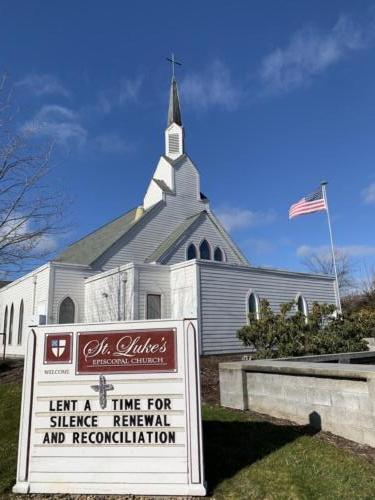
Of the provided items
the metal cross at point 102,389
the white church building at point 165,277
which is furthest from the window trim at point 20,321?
the metal cross at point 102,389

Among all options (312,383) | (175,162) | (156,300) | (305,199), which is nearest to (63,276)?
(156,300)

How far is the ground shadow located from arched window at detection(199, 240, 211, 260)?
18.5 m

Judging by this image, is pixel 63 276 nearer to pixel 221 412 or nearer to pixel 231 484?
pixel 221 412

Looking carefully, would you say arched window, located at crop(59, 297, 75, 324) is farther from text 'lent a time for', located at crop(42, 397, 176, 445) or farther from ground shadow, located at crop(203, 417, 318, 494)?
text 'lent a time for', located at crop(42, 397, 176, 445)

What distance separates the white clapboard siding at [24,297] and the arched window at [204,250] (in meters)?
8.89

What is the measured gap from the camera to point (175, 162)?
28062mm

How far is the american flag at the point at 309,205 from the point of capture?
25.2 metres

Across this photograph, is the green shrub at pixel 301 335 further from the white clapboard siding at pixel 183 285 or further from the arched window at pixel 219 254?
the arched window at pixel 219 254

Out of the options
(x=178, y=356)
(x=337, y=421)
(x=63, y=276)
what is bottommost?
(x=337, y=421)

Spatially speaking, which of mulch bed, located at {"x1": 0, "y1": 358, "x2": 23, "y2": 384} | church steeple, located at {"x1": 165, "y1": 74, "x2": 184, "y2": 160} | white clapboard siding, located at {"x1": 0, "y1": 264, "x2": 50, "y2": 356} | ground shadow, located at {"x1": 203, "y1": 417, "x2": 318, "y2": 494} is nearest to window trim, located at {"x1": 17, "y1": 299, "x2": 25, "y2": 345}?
white clapboard siding, located at {"x1": 0, "y1": 264, "x2": 50, "y2": 356}

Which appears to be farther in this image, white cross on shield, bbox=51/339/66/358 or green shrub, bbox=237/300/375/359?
green shrub, bbox=237/300/375/359

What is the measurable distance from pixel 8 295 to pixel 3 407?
20.6m

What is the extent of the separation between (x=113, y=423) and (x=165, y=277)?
1473 cm

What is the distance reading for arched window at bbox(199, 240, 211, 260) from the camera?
2550 cm
